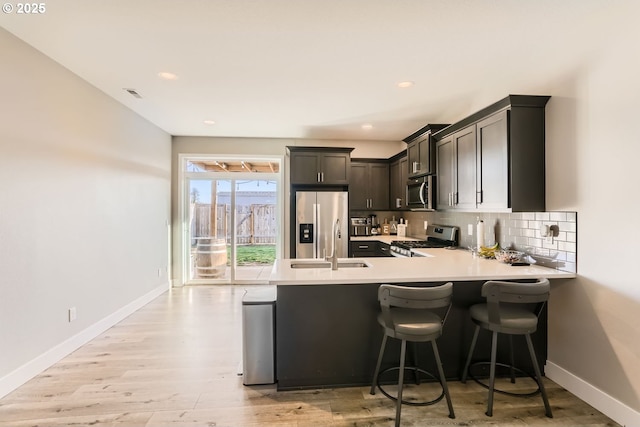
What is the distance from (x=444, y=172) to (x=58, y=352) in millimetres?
4251

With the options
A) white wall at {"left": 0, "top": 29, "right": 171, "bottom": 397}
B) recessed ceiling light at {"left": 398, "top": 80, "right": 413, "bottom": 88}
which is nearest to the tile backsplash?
recessed ceiling light at {"left": 398, "top": 80, "right": 413, "bottom": 88}

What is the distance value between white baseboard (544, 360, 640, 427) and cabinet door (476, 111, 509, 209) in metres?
1.34

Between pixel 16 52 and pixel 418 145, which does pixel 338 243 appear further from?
pixel 16 52

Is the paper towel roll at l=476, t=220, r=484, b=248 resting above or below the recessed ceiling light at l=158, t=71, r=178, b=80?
below

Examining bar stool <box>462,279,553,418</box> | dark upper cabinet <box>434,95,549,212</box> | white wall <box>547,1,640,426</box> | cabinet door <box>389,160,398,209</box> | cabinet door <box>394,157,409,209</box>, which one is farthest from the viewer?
cabinet door <box>389,160,398,209</box>

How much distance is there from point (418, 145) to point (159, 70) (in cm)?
316

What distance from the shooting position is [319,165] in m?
5.04

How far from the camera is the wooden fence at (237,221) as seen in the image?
18.4 ft

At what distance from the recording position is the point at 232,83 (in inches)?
123

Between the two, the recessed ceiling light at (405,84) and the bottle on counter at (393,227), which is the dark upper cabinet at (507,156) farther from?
the bottle on counter at (393,227)

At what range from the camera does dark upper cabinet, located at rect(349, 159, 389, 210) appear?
18.0ft

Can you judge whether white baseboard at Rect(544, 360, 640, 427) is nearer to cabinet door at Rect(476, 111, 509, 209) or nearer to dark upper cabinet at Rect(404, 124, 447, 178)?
cabinet door at Rect(476, 111, 509, 209)

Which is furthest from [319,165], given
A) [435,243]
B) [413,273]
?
[413,273]

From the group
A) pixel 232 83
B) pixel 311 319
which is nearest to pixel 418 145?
pixel 232 83
